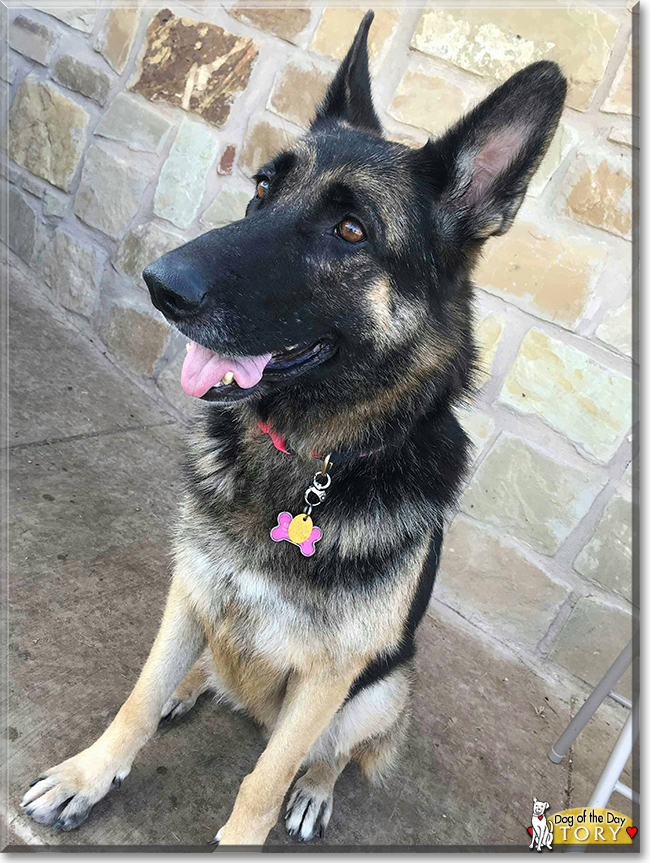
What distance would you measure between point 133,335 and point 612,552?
9.73 feet

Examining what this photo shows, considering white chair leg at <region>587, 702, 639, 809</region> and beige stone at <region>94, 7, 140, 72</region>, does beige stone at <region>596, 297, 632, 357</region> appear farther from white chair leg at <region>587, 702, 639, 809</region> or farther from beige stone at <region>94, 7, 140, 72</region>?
beige stone at <region>94, 7, 140, 72</region>

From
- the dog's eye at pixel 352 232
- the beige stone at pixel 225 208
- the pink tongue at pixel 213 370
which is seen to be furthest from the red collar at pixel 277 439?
the beige stone at pixel 225 208

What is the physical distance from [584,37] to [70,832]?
348cm

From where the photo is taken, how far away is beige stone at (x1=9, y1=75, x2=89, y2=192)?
397 cm

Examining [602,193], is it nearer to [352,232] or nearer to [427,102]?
[427,102]

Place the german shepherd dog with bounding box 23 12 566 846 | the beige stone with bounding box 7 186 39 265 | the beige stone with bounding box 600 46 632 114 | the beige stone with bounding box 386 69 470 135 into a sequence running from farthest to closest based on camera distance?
1. the beige stone with bounding box 7 186 39 265
2. the beige stone with bounding box 386 69 470 135
3. the beige stone with bounding box 600 46 632 114
4. the german shepherd dog with bounding box 23 12 566 846

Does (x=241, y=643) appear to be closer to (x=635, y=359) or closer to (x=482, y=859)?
(x=482, y=859)

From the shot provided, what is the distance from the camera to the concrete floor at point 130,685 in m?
1.92

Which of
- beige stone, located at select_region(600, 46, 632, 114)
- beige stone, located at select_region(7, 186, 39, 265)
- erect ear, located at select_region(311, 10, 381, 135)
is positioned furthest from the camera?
beige stone, located at select_region(7, 186, 39, 265)

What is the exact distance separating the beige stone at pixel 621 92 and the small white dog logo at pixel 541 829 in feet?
9.39

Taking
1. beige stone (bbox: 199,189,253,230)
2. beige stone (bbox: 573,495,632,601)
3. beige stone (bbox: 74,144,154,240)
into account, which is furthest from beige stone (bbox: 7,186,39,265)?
beige stone (bbox: 573,495,632,601)

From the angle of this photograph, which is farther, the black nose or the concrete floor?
the concrete floor

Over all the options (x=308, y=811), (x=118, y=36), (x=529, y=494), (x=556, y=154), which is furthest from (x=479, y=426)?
(x=118, y=36)

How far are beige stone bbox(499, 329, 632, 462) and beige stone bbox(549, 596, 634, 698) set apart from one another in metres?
0.73
